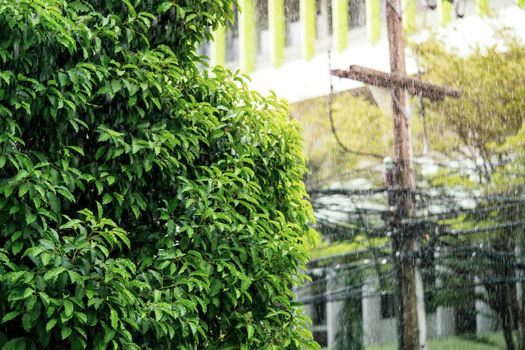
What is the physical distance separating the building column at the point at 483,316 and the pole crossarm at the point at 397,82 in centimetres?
344

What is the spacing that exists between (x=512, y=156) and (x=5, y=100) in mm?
12211

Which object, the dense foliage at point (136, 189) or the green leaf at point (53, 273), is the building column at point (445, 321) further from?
the green leaf at point (53, 273)

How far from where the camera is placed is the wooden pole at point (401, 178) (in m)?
15.6

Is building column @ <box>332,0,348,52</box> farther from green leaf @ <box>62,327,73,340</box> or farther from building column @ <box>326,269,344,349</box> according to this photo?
green leaf @ <box>62,327,73,340</box>

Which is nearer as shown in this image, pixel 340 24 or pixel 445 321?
pixel 445 321

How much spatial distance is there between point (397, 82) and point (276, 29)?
9.67 ft

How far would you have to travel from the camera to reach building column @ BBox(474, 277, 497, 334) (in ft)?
48.3

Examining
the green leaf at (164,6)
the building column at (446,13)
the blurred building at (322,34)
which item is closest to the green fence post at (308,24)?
the blurred building at (322,34)

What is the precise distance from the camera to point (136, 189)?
473 centimetres

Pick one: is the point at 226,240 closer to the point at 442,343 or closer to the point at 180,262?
the point at 180,262

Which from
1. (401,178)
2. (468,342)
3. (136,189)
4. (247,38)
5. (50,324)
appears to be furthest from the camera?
(247,38)

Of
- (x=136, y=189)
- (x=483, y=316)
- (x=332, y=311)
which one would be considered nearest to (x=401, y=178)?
(x=332, y=311)

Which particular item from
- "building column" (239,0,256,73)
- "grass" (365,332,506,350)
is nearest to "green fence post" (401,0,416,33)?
"building column" (239,0,256,73)

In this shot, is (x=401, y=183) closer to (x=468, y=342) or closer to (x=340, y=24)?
(x=468, y=342)
